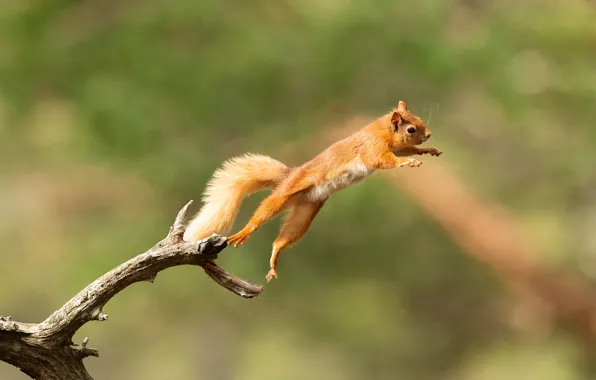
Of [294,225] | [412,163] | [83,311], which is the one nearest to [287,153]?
[83,311]

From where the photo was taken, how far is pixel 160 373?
2.77 meters

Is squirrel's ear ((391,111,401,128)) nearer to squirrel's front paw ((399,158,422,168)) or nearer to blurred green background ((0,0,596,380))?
squirrel's front paw ((399,158,422,168))

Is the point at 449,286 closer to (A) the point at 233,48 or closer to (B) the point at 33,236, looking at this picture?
(A) the point at 233,48

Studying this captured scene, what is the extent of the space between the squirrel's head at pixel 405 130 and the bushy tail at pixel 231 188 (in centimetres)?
13

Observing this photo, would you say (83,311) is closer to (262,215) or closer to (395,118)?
(262,215)

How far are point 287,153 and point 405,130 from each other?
1.38m

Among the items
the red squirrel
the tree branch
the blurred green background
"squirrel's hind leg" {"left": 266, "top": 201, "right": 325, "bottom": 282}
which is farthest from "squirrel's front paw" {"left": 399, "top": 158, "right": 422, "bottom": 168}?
the blurred green background

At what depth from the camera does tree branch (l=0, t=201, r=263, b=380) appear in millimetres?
870

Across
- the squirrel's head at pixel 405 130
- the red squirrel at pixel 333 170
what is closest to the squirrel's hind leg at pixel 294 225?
the red squirrel at pixel 333 170

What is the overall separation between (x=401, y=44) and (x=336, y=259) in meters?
0.80

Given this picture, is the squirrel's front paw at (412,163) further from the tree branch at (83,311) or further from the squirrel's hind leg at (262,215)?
the tree branch at (83,311)

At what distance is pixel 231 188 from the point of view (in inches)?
33.0

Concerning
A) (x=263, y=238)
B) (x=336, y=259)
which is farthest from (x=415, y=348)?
(x=263, y=238)

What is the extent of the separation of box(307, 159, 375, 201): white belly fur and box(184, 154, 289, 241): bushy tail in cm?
6
